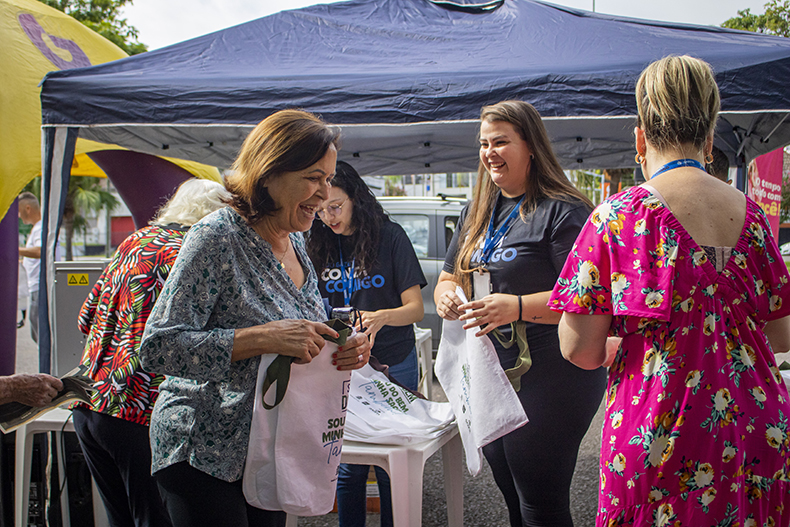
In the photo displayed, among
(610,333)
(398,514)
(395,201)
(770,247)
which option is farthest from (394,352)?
(395,201)

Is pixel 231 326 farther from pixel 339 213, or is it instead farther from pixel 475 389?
pixel 339 213

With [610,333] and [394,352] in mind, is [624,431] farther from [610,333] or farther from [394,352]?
[394,352]

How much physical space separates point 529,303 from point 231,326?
0.96m

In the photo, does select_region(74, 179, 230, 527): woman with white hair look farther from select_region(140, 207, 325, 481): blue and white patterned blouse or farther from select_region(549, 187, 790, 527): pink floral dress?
select_region(549, 187, 790, 527): pink floral dress

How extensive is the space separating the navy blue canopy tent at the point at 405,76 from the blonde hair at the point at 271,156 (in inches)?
70.2

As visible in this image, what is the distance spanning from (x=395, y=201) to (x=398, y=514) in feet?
16.7

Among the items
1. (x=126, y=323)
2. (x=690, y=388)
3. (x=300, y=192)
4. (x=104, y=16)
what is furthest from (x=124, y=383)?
(x=104, y=16)

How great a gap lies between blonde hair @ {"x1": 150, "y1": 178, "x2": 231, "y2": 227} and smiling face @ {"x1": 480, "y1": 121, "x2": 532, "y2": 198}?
101 centimetres

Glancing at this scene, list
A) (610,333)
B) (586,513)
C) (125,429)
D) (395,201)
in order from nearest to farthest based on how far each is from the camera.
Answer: (610,333) < (125,429) < (586,513) < (395,201)

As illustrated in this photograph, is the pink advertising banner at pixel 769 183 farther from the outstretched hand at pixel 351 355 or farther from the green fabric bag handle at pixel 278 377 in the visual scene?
the green fabric bag handle at pixel 278 377

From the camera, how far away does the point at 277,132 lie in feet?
4.82

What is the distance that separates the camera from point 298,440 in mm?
1440

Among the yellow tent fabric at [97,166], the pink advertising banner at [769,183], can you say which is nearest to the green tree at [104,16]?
the yellow tent fabric at [97,166]

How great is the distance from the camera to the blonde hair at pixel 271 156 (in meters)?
1.46
